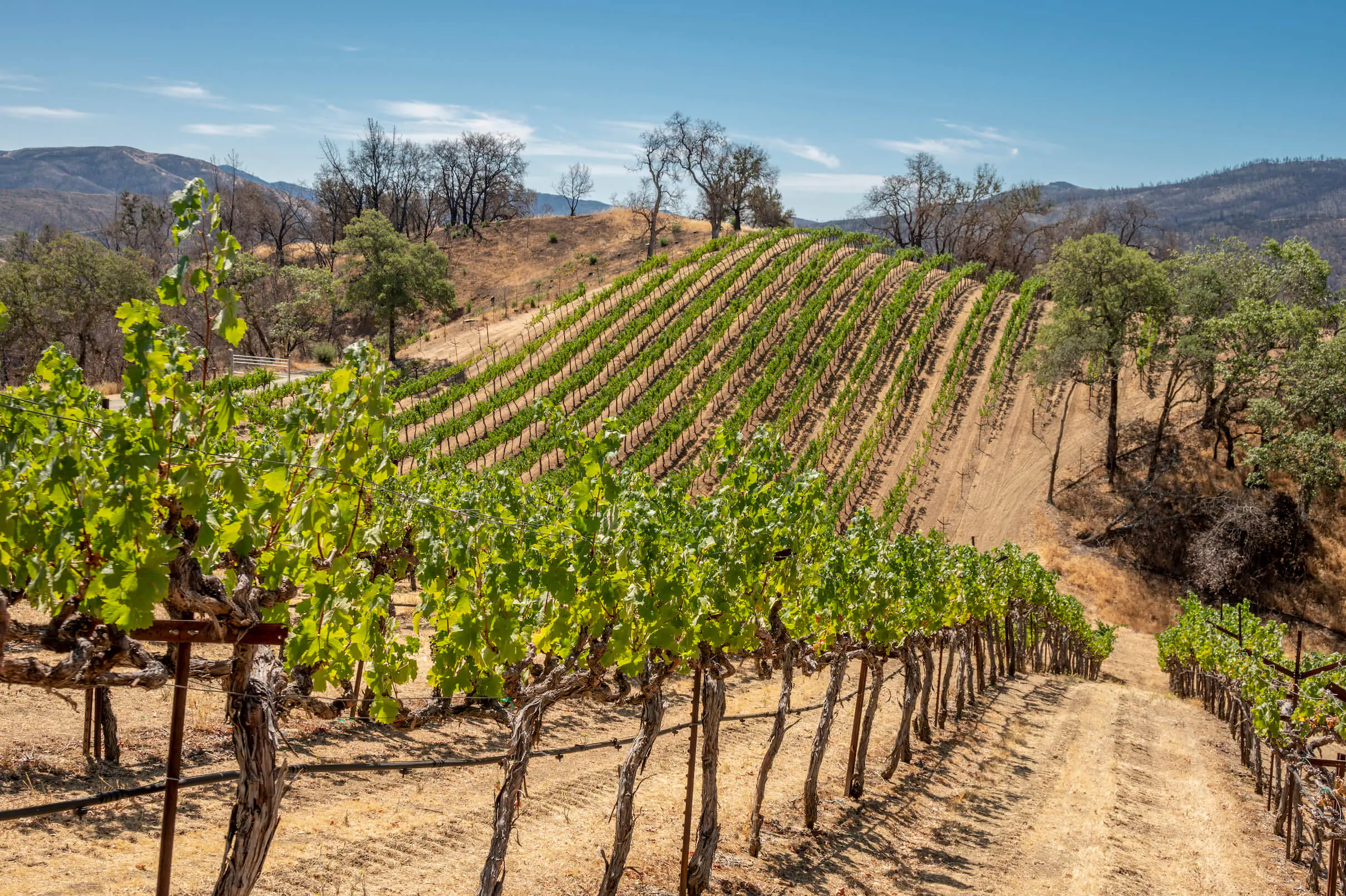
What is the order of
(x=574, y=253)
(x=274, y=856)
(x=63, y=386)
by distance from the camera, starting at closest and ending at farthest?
(x=63, y=386)
(x=274, y=856)
(x=574, y=253)

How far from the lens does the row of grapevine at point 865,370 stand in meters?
35.8

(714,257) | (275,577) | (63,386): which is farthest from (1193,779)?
(714,257)

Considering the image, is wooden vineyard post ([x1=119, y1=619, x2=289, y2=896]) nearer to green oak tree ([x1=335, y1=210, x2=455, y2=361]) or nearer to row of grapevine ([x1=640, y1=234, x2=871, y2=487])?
row of grapevine ([x1=640, y1=234, x2=871, y2=487])

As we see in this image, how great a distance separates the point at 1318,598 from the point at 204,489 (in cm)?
3842

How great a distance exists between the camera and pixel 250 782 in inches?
189

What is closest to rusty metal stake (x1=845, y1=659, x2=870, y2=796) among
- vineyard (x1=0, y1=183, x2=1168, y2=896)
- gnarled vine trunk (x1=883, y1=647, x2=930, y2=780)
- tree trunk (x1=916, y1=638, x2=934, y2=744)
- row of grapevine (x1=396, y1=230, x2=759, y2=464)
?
vineyard (x1=0, y1=183, x2=1168, y2=896)

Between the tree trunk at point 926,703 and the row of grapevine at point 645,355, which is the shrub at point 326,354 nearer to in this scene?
the row of grapevine at point 645,355

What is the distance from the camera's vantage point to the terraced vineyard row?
35219mm

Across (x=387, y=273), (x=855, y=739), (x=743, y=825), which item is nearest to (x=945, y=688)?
(x=855, y=739)

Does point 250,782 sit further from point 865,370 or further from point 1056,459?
point 865,370

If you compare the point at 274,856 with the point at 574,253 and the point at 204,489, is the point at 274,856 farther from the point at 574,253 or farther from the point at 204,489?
the point at 574,253

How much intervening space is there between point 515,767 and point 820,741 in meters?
5.77

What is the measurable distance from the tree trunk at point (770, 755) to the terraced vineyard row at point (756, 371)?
18478 millimetres

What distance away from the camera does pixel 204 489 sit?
4098 mm
